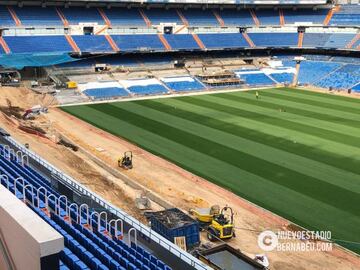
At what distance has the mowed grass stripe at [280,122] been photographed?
3468 cm

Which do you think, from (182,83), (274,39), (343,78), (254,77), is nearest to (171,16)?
(182,83)

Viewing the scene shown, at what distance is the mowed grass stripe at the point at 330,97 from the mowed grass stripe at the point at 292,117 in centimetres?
829

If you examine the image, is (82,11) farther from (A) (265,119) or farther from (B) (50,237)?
(B) (50,237)

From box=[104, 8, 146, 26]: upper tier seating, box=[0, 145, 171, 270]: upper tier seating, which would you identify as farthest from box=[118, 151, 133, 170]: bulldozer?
box=[104, 8, 146, 26]: upper tier seating

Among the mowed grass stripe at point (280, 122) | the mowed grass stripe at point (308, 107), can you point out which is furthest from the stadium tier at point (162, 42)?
the mowed grass stripe at point (280, 122)

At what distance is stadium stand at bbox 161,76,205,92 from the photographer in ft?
184

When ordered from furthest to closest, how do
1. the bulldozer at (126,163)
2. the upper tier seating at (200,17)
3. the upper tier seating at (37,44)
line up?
the upper tier seating at (200,17)
the upper tier seating at (37,44)
the bulldozer at (126,163)

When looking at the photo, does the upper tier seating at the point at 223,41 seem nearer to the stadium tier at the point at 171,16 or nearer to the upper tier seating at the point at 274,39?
the upper tier seating at the point at 274,39

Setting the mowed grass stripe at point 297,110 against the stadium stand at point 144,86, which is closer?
the mowed grass stripe at point 297,110

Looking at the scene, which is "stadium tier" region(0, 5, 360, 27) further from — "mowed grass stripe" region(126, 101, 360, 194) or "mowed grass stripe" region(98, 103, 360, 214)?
"mowed grass stripe" region(98, 103, 360, 214)

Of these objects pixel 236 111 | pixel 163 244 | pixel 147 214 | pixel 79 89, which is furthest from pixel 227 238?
pixel 79 89

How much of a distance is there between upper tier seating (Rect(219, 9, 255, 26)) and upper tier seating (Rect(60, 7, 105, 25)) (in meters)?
20.8

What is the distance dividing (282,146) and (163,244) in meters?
19.3

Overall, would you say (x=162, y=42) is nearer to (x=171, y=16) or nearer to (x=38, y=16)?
(x=171, y=16)
